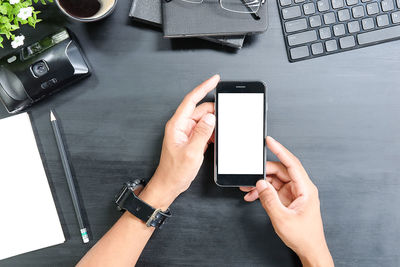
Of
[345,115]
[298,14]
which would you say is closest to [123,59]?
[298,14]

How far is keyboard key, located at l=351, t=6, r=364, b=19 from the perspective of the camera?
0.73 m

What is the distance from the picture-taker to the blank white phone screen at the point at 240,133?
0.74m

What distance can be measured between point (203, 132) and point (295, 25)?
0.28 metres

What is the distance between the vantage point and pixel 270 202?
70 cm

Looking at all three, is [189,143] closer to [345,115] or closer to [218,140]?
[218,140]

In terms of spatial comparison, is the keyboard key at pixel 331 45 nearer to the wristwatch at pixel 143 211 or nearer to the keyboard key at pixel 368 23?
the keyboard key at pixel 368 23

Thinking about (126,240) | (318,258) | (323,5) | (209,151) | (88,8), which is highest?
(88,8)

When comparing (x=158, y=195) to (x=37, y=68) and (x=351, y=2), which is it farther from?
(x=351, y=2)

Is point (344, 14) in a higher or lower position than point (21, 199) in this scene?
higher

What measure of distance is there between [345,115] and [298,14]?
223 millimetres

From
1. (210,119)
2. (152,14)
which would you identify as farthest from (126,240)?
(152,14)

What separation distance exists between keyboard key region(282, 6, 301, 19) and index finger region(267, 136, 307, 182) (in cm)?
24

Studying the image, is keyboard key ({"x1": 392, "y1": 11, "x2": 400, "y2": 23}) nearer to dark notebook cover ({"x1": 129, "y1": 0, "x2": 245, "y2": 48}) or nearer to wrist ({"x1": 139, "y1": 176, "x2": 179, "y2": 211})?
dark notebook cover ({"x1": 129, "y1": 0, "x2": 245, "y2": 48})

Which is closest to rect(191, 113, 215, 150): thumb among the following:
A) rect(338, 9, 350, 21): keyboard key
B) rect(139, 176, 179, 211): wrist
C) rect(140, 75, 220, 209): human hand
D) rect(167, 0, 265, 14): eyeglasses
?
rect(140, 75, 220, 209): human hand
